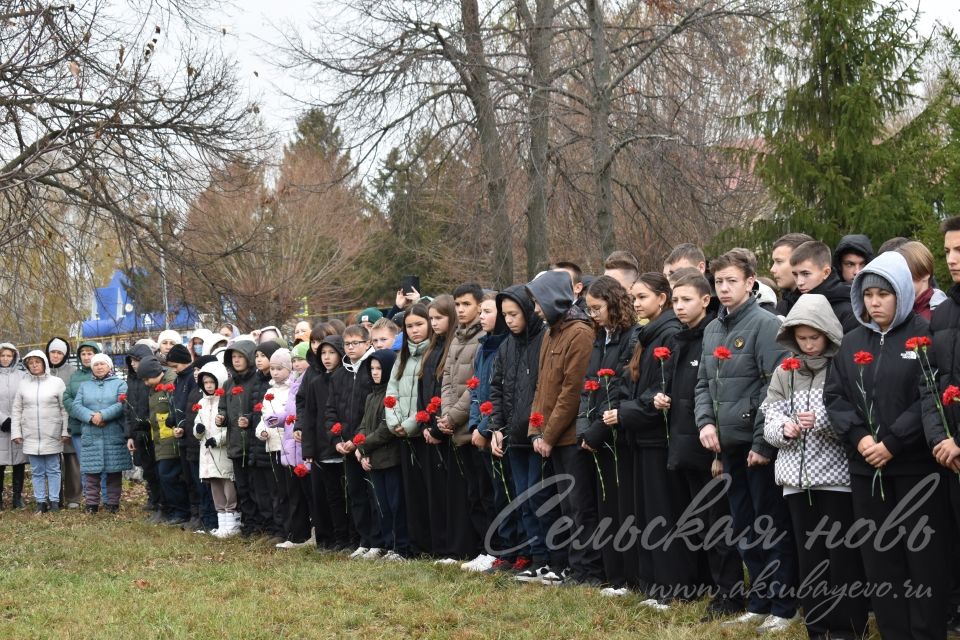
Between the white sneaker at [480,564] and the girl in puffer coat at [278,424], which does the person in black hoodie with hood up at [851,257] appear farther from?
the girl in puffer coat at [278,424]

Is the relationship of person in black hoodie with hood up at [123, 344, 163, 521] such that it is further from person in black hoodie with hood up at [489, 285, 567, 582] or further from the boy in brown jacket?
the boy in brown jacket

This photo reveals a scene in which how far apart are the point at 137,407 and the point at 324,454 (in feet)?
14.4

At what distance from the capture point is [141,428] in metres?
13.9

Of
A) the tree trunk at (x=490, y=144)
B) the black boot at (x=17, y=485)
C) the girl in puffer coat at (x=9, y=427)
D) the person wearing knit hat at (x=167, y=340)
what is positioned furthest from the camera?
the tree trunk at (x=490, y=144)

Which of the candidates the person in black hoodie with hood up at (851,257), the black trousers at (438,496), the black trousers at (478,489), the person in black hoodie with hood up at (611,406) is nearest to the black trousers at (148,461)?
the black trousers at (438,496)

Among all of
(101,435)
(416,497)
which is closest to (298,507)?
(416,497)

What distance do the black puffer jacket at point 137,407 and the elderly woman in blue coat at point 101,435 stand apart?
0.90ft

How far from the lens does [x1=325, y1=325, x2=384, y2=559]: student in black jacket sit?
1025cm

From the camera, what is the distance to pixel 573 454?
7.96 metres

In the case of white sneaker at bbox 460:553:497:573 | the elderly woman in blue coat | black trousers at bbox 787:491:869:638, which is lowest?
white sneaker at bbox 460:553:497:573

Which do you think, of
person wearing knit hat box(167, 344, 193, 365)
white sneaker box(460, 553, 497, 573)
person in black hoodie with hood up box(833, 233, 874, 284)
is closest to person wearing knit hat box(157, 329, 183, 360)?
person wearing knit hat box(167, 344, 193, 365)

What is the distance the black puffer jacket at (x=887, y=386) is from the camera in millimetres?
5555

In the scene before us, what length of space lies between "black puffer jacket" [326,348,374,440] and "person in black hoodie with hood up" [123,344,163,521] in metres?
4.24

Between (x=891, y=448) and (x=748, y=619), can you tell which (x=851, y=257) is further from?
(x=748, y=619)
